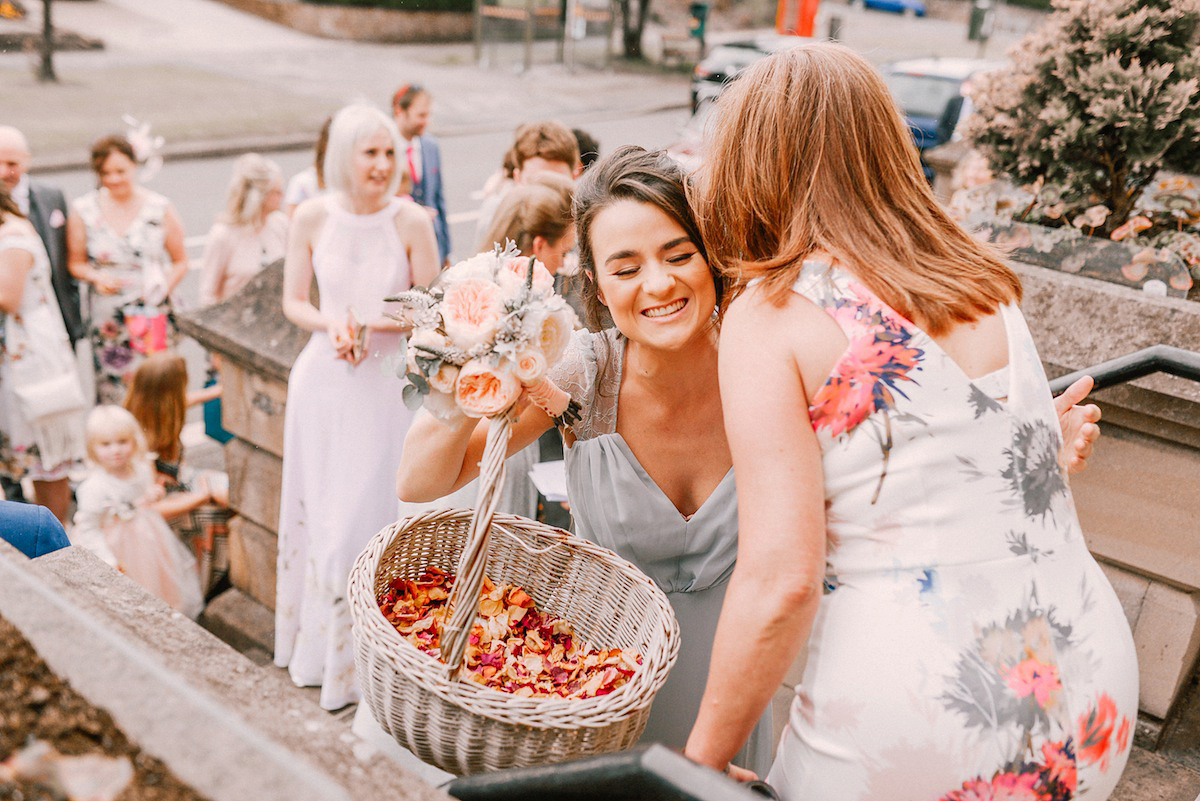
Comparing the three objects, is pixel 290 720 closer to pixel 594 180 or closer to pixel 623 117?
pixel 594 180

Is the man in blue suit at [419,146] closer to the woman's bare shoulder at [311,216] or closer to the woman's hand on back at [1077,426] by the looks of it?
the woman's bare shoulder at [311,216]

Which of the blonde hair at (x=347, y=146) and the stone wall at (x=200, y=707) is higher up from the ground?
the blonde hair at (x=347, y=146)

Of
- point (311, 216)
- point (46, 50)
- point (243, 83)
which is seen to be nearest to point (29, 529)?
point (311, 216)

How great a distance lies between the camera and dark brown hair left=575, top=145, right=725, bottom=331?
197cm

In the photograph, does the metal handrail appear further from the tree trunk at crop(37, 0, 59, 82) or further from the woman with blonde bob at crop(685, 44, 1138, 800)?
the tree trunk at crop(37, 0, 59, 82)

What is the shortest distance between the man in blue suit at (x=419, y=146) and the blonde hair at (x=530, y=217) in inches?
110

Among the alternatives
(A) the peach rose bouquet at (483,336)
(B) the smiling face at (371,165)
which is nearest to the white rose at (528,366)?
(A) the peach rose bouquet at (483,336)

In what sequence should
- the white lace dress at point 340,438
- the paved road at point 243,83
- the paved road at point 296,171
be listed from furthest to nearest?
the paved road at point 243,83 → the paved road at point 296,171 → the white lace dress at point 340,438

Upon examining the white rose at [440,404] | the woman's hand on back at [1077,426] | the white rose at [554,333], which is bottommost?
the woman's hand on back at [1077,426]

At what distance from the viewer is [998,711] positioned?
147 cm

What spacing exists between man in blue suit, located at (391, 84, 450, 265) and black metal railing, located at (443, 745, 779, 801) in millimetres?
5009

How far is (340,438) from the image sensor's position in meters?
3.83

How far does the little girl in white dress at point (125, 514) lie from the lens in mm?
4074

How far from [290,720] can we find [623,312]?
1048 mm
